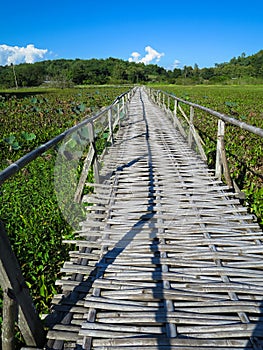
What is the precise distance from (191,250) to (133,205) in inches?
48.1

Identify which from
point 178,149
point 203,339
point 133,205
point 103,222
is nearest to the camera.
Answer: point 203,339

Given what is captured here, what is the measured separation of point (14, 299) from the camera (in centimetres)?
164

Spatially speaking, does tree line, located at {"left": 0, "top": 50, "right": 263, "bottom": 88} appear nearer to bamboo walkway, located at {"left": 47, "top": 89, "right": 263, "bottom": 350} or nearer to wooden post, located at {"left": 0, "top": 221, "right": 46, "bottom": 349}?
bamboo walkway, located at {"left": 47, "top": 89, "right": 263, "bottom": 350}

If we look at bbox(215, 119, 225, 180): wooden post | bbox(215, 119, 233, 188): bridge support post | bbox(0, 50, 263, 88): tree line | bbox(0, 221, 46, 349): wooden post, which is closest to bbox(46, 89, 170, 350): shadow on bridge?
bbox(0, 221, 46, 349): wooden post

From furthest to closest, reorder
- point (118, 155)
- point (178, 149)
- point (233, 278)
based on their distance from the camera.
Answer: point (178, 149) → point (118, 155) → point (233, 278)

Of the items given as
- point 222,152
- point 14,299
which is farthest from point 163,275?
point 222,152

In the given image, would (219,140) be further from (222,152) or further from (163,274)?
(163,274)

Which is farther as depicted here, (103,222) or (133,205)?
(133,205)

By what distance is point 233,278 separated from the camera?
2.49 meters

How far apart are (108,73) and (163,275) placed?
429 ft

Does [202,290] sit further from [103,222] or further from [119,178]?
[119,178]

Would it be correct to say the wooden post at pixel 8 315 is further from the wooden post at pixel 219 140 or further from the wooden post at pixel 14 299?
the wooden post at pixel 219 140

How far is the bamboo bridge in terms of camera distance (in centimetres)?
195

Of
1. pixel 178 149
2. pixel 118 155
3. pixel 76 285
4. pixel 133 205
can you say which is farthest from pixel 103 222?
pixel 178 149
